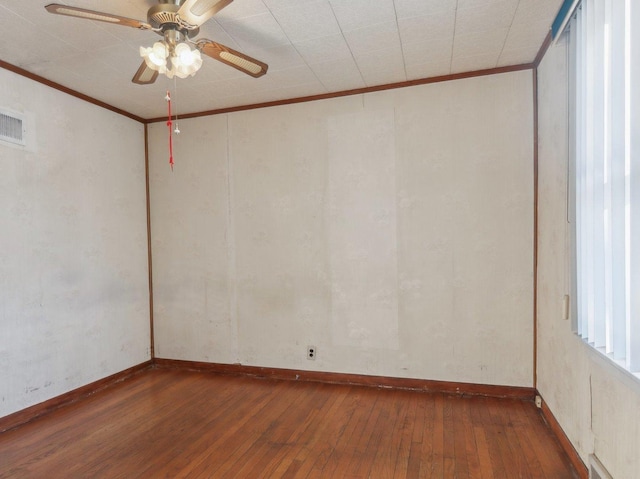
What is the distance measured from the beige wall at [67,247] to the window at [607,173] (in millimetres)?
3706

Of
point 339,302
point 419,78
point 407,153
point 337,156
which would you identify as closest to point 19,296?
point 339,302

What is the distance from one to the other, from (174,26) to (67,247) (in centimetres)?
226

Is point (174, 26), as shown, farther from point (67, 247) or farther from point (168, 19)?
point (67, 247)

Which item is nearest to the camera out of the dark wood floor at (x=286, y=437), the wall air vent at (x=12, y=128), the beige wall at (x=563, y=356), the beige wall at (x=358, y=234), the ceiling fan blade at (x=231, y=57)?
the beige wall at (x=563, y=356)

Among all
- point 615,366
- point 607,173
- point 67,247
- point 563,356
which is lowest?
point 563,356

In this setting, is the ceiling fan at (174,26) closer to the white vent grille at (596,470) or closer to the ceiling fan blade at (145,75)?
the ceiling fan blade at (145,75)

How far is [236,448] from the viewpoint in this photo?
236 cm

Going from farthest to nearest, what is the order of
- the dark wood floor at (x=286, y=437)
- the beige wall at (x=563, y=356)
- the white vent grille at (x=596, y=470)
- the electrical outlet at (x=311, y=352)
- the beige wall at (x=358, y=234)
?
the electrical outlet at (x=311, y=352), the beige wall at (x=358, y=234), the dark wood floor at (x=286, y=437), the white vent grille at (x=596, y=470), the beige wall at (x=563, y=356)

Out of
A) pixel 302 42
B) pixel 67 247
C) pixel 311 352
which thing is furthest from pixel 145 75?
pixel 311 352

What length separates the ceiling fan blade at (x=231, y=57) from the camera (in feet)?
6.36

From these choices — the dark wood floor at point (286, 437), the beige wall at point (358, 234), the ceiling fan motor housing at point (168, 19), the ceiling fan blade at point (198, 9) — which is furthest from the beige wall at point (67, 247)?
the ceiling fan blade at point (198, 9)

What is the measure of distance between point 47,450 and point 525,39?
165 inches

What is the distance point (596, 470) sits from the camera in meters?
1.73

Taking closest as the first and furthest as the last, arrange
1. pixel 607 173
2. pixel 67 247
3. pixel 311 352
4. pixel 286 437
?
pixel 607 173
pixel 286 437
pixel 67 247
pixel 311 352
